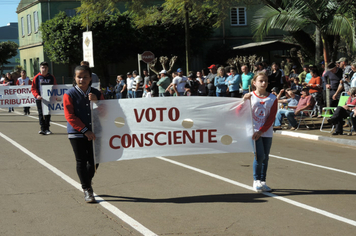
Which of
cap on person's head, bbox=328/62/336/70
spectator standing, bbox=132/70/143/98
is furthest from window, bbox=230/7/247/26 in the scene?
cap on person's head, bbox=328/62/336/70

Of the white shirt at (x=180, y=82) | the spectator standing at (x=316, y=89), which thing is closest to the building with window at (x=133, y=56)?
the white shirt at (x=180, y=82)

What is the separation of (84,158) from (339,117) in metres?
8.56

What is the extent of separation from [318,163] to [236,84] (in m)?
7.87

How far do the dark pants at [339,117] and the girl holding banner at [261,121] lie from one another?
671 cm

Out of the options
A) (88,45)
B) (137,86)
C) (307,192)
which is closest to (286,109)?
(307,192)

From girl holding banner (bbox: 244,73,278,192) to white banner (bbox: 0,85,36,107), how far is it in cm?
1395

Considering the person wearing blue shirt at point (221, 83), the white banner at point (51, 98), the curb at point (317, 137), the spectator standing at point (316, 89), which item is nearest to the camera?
the curb at point (317, 137)

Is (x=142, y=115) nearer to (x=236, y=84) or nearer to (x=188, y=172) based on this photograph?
(x=188, y=172)

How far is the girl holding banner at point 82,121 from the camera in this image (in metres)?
6.00

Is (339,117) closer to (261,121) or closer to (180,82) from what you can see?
(261,121)

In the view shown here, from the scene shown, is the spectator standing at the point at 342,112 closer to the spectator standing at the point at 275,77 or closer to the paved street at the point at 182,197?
the paved street at the point at 182,197

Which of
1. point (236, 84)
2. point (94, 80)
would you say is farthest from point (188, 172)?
point (236, 84)

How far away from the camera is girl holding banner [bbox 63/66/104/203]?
19.7 ft

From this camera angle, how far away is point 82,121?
6.11 meters
